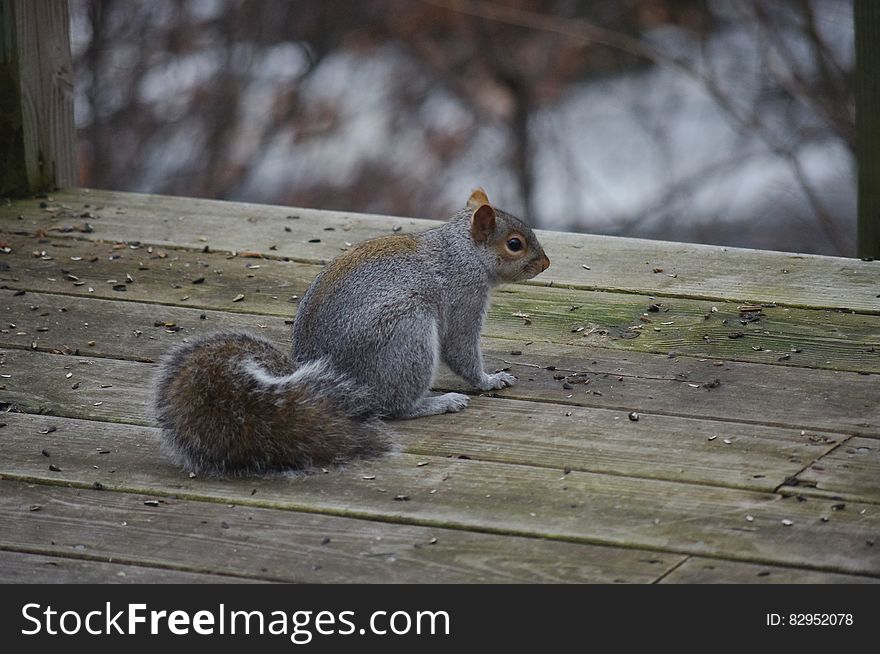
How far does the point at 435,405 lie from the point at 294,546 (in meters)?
0.62

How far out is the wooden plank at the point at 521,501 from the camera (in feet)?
6.10

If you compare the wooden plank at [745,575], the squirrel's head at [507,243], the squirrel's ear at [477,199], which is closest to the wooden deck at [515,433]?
the wooden plank at [745,575]

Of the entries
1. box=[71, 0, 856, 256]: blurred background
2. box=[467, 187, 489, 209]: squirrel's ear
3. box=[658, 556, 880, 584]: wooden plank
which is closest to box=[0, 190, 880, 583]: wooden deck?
box=[658, 556, 880, 584]: wooden plank

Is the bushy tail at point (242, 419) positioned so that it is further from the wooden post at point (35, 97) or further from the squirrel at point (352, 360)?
the wooden post at point (35, 97)

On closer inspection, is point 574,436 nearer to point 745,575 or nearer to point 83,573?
Answer: point 745,575

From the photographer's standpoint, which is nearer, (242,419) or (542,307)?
(242,419)

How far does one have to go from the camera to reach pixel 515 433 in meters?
2.31

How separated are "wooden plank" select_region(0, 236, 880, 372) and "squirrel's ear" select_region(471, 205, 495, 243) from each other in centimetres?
27

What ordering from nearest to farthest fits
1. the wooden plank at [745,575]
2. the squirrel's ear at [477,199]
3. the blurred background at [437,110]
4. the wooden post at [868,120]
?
the wooden plank at [745,575] → the squirrel's ear at [477,199] → the wooden post at [868,120] → the blurred background at [437,110]

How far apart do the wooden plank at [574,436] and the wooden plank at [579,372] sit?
0.09ft

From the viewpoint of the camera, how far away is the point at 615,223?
21.3ft

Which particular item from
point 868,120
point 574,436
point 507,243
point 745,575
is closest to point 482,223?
point 507,243

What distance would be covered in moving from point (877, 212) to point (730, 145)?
140 inches

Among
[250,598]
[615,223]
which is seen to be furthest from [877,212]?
[615,223]
